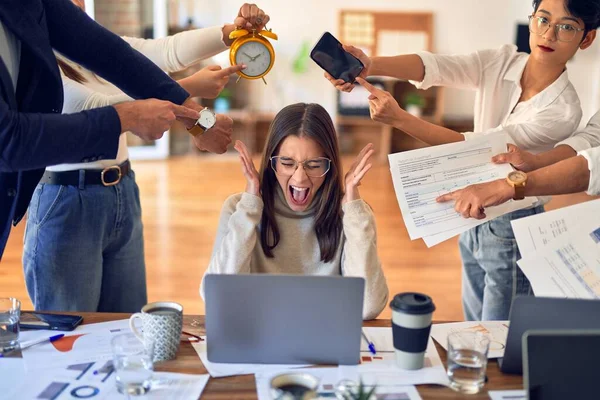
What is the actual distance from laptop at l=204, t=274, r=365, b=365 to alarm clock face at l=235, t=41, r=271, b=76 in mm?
909

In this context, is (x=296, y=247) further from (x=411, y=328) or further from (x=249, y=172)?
(x=411, y=328)

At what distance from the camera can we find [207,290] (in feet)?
4.20

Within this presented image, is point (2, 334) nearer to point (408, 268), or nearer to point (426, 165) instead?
point (426, 165)

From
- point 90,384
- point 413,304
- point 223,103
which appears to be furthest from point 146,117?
point 223,103

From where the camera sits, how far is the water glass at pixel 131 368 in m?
1.22

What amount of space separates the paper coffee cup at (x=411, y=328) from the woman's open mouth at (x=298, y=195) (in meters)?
0.56

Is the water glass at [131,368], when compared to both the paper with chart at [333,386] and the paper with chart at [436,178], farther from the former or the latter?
the paper with chart at [436,178]

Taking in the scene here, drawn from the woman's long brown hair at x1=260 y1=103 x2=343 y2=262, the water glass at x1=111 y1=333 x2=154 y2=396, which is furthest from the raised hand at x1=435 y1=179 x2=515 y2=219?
the water glass at x1=111 y1=333 x2=154 y2=396

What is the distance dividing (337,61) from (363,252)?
0.61 metres

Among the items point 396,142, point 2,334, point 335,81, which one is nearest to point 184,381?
point 2,334

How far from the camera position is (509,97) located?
6.83ft

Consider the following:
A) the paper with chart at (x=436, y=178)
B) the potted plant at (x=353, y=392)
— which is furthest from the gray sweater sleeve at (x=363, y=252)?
the potted plant at (x=353, y=392)

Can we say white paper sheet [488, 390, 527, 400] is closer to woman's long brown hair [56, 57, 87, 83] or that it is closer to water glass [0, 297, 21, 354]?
water glass [0, 297, 21, 354]

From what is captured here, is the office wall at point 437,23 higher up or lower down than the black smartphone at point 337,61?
higher up
